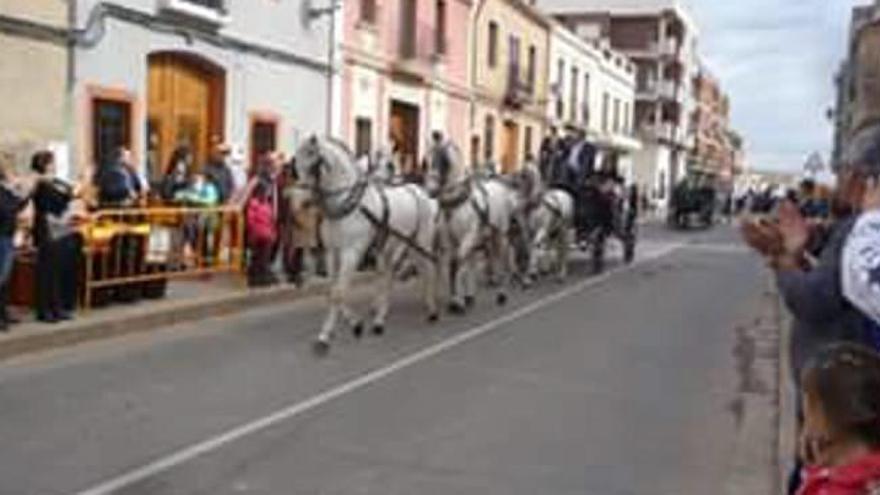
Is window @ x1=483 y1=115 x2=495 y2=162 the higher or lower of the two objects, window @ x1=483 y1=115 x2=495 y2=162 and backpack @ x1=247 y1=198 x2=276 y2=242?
the higher

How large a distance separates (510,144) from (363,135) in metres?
15.9

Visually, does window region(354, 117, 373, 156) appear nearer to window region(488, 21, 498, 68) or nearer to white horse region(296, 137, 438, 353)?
window region(488, 21, 498, 68)

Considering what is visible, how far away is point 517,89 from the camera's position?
45562mm

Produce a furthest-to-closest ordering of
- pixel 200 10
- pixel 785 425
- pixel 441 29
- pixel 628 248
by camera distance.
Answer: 1. pixel 441 29
2. pixel 628 248
3. pixel 200 10
4. pixel 785 425

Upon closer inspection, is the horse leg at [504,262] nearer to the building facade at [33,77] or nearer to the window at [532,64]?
the building facade at [33,77]

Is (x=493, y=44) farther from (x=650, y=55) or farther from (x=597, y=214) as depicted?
(x=650, y=55)

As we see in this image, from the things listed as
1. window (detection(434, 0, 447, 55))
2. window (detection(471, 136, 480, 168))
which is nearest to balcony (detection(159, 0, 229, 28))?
window (detection(434, 0, 447, 55))

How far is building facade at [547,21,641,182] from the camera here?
53.6 m

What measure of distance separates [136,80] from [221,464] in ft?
42.5

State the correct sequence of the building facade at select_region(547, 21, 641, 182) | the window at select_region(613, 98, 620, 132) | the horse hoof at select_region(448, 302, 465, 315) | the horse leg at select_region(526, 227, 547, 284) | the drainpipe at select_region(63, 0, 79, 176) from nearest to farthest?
the horse hoof at select_region(448, 302, 465, 315) < the drainpipe at select_region(63, 0, 79, 176) < the horse leg at select_region(526, 227, 547, 284) < the building facade at select_region(547, 21, 641, 182) < the window at select_region(613, 98, 620, 132)

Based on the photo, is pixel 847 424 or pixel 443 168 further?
pixel 443 168

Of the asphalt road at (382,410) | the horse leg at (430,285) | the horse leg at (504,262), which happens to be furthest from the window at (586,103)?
the horse leg at (430,285)

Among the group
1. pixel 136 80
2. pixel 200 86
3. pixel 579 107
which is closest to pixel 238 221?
pixel 136 80

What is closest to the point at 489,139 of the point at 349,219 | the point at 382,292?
the point at 382,292
